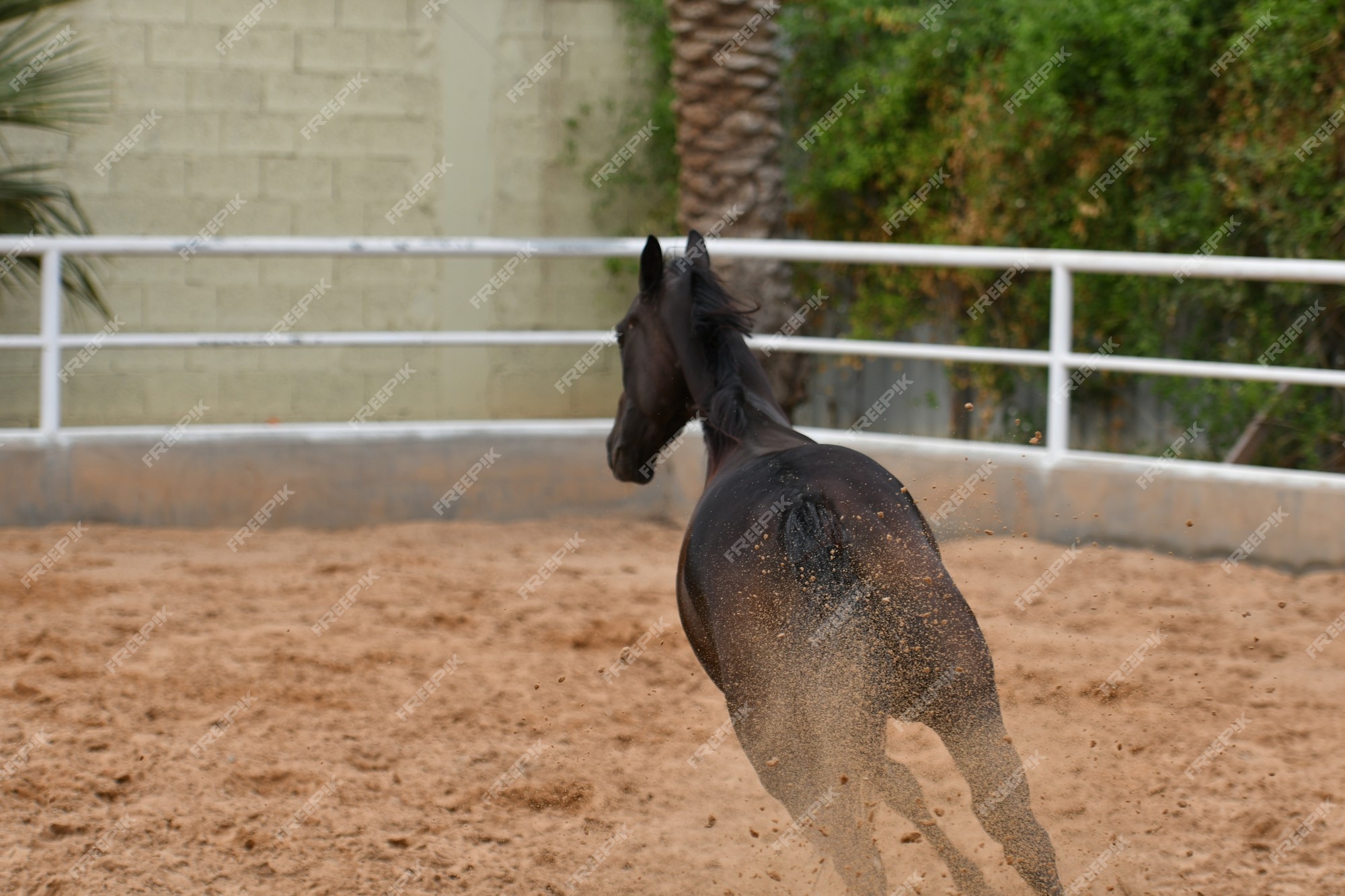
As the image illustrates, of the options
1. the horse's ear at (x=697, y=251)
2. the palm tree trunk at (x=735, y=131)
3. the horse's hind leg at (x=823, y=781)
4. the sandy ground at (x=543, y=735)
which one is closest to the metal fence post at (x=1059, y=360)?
the sandy ground at (x=543, y=735)

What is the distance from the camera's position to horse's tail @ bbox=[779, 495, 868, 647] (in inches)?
103

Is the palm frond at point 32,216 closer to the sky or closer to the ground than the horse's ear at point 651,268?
closer to the ground

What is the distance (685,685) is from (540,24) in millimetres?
6150

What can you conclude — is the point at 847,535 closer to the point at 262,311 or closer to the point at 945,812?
the point at 945,812

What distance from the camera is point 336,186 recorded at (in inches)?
349

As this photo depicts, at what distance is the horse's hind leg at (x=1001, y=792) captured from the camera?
2.54 m

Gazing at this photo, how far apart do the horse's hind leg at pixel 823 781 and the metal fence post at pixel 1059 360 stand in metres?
3.33

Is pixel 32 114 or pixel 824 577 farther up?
pixel 824 577

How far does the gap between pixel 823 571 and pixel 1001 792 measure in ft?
1.85

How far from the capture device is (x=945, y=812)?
135 inches

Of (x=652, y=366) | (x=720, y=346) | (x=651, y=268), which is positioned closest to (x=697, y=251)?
(x=651, y=268)

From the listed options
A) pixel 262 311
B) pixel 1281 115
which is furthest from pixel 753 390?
pixel 262 311

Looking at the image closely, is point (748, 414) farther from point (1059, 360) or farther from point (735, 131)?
point (735, 131)

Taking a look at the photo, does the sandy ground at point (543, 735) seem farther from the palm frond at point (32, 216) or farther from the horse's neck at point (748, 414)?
the palm frond at point (32, 216)
